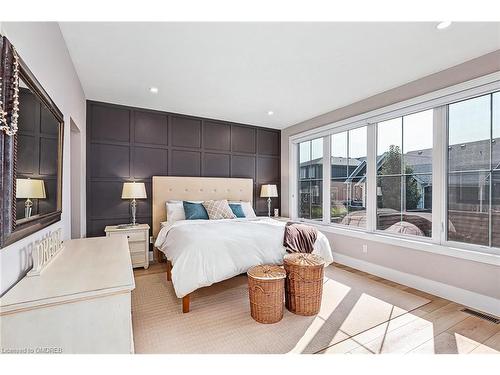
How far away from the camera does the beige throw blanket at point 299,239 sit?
2.83 metres

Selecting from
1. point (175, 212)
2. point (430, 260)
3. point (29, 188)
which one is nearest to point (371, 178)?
point (430, 260)

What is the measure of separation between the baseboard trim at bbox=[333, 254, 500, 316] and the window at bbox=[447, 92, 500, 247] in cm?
54

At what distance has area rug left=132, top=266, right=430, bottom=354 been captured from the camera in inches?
75.0

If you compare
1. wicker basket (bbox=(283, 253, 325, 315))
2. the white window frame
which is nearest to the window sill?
the white window frame

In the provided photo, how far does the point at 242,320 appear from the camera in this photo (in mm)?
2270

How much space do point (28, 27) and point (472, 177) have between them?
396 centimetres

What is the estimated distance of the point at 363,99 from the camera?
143 inches

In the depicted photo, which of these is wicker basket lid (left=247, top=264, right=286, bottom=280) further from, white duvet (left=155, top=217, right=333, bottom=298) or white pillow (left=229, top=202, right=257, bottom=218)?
white pillow (left=229, top=202, right=257, bottom=218)

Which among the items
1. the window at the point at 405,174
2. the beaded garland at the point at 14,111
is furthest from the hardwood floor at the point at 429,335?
the beaded garland at the point at 14,111

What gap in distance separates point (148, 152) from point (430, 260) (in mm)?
4308

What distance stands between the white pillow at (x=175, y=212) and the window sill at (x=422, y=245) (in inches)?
97.8

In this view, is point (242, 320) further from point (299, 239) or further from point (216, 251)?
point (299, 239)
